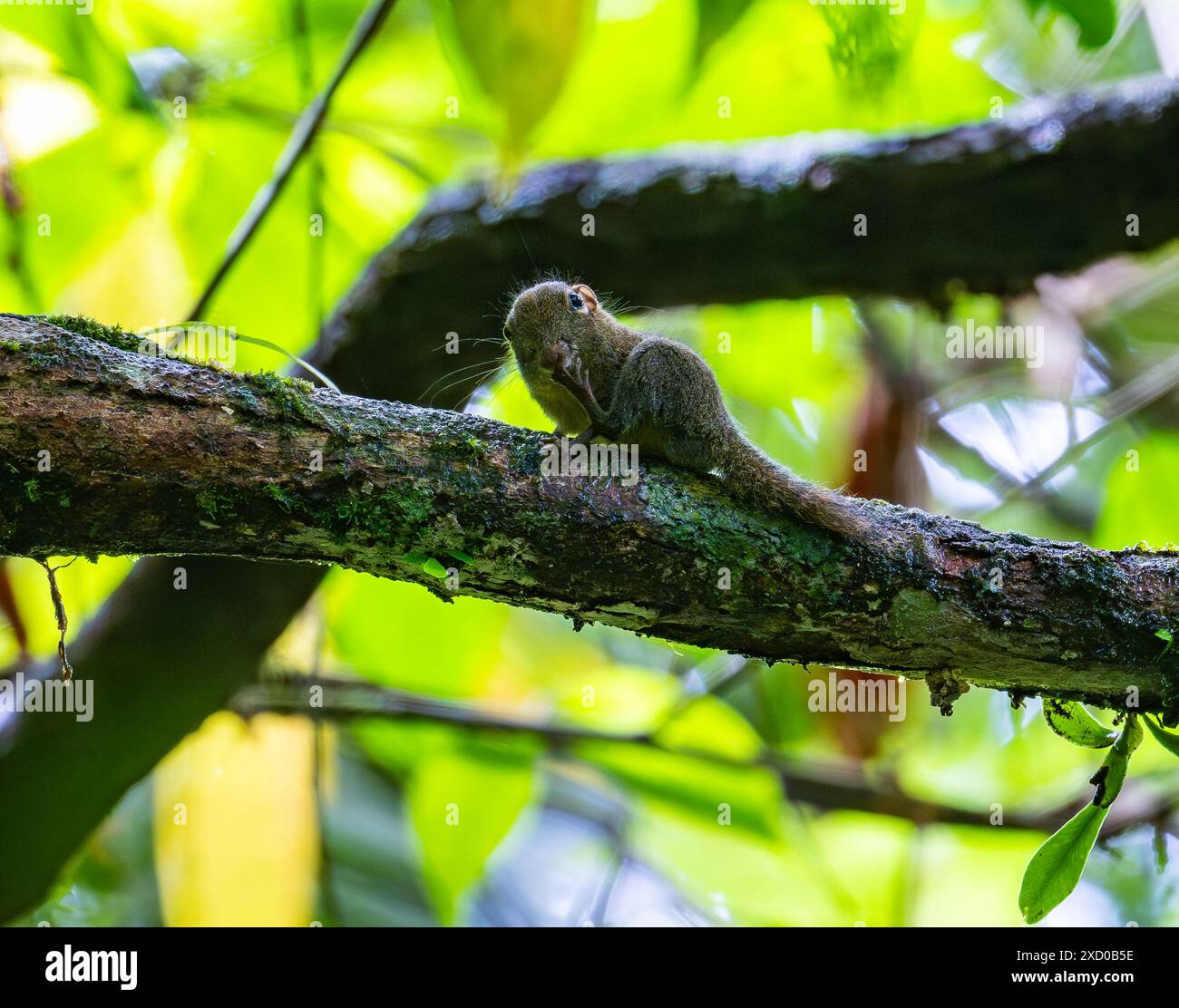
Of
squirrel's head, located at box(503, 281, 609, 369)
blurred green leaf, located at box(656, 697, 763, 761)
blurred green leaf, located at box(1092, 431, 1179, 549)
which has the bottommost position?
blurred green leaf, located at box(656, 697, 763, 761)

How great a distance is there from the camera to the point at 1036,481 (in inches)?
187

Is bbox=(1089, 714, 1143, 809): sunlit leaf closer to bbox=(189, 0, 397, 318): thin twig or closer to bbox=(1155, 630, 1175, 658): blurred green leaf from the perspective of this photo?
bbox=(1155, 630, 1175, 658): blurred green leaf

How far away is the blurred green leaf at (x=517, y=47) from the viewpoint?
2.50m

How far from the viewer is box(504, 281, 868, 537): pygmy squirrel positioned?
9.14 feet

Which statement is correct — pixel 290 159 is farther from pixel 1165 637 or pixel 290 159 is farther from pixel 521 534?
pixel 1165 637

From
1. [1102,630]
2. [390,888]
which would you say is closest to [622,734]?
[390,888]

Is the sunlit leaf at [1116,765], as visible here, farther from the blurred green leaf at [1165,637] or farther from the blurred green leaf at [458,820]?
the blurred green leaf at [458,820]

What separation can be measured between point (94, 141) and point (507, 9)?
241cm

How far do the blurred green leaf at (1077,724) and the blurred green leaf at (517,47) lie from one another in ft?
6.94

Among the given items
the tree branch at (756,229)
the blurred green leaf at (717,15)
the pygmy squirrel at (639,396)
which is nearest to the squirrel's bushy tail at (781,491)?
the pygmy squirrel at (639,396)

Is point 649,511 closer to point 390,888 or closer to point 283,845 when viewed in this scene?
point 283,845

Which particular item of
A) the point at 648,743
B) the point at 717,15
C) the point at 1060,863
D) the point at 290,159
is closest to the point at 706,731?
the point at 648,743

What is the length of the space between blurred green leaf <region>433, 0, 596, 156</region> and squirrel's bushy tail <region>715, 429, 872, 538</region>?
100 cm

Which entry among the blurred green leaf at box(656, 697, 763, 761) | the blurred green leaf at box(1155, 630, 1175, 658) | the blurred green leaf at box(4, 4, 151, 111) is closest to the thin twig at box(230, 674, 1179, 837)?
the blurred green leaf at box(656, 697, 763, 761)
